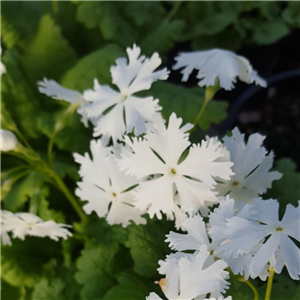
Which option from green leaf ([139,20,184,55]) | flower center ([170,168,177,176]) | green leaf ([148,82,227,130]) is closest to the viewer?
flower center ([170,168,177,176])

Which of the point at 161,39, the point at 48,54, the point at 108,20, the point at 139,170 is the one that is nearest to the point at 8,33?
the point at 48,54

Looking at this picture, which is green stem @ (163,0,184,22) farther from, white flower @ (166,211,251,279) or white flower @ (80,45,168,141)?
white flower @ (166,211,251,279)

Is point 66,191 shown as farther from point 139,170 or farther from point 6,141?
point 139,170

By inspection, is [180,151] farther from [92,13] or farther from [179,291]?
[92,13]

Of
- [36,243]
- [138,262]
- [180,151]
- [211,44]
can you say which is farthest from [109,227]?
[211,44]

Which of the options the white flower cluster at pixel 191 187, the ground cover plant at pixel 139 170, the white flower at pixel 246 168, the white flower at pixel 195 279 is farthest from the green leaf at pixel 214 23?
the white flower at pixel 195 279

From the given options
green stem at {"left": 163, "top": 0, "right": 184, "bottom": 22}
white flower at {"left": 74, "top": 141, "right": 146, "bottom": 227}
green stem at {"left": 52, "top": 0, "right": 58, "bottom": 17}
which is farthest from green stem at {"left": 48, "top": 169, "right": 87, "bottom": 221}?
green stem at {"left": 163, "top": 0, "right": 184, "bottom": 22}
